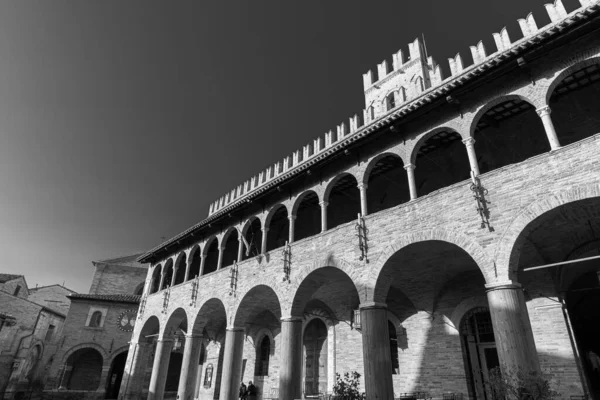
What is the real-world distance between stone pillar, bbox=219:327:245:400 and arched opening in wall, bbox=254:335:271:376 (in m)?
3.76

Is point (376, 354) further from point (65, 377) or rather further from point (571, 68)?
point (65, 377)

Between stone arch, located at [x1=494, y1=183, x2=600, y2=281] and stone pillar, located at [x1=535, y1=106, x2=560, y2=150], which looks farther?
stone pillar, located at [x1=535, y1=106, x2=560, y2=150]

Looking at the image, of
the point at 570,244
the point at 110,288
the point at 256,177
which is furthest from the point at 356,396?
the point at 110,288

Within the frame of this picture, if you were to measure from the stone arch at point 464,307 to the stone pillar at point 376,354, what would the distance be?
10.8 ft

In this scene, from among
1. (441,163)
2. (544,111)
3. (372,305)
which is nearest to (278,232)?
(441,163)

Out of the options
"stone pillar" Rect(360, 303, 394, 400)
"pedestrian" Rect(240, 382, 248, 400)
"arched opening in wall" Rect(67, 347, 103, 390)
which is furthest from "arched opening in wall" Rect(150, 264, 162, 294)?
"stone pillar" Rect(360, 303, 394, 400)

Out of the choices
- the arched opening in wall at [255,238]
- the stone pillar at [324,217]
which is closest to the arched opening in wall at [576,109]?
the stone pillar at [324,217]

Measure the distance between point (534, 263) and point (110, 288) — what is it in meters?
38.0

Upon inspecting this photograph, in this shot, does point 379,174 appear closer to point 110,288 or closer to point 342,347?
point 342,347

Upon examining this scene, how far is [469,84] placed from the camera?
987cm

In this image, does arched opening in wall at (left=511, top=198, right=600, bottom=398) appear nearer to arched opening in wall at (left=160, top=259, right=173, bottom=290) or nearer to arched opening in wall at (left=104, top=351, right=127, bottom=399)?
arched opening in wall at (left=160, top=259, right=173, bottom=290)

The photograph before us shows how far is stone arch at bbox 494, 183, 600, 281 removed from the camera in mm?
7590

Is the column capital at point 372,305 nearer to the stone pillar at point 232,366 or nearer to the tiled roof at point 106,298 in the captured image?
the stone pillar at point 232,366

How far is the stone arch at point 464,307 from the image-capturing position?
1130cm
